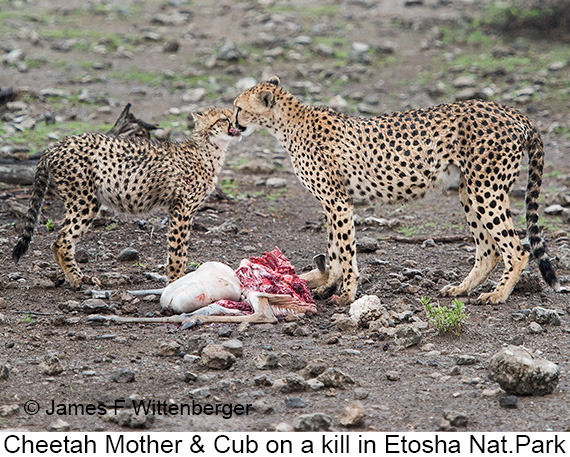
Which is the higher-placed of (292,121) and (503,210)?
(292,121)

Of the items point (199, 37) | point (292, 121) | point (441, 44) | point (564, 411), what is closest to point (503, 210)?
point (292, 121)

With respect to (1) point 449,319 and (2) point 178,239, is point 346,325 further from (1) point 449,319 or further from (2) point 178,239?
(2) point 178,239

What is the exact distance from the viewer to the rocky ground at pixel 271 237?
17.9 feet

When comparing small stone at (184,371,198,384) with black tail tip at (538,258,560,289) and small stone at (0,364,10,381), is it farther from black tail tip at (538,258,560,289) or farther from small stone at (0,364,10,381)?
black tail tip at (538,258,560,289)

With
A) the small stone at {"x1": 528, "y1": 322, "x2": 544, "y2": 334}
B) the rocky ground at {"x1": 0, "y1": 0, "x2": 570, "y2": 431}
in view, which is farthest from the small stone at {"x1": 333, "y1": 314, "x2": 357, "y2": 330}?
the small stone at {"x1": 528, "y1": 322, "x2": 544, "y2": 334}

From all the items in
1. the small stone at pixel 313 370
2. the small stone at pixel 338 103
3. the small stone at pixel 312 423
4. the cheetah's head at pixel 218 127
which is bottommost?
the small stone at pixel 338 103

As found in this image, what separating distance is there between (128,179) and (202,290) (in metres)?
1.59

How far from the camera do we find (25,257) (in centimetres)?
856

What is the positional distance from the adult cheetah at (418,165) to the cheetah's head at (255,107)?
0.01 metres

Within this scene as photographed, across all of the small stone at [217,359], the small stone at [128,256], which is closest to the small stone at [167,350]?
the small stone at [217,359]

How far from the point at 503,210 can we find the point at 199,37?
1171 centimetres

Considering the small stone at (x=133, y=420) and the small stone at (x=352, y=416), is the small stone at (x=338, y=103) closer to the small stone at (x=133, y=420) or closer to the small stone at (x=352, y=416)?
the small stone at (x=352, y=416)

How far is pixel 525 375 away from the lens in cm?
536

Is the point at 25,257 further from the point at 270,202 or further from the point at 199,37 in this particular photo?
the point at 199,37
